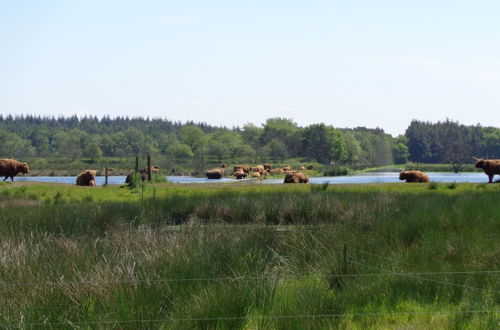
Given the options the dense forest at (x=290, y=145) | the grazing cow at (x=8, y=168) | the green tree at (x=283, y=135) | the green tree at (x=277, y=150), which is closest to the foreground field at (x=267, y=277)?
the grazing cow at (x=8, y=168)

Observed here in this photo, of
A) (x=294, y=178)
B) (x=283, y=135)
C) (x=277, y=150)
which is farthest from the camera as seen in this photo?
(x=283, y=135)

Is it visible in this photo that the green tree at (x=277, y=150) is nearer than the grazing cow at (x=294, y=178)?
No

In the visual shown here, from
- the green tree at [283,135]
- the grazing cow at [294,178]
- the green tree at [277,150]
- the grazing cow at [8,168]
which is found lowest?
the grazing cow at [294,178]

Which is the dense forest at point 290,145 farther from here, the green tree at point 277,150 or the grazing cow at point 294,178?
the grazing cow at point 294,178

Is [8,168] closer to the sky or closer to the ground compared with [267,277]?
closer to the sky

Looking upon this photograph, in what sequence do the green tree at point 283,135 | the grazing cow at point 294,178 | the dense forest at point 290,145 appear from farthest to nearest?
the green tree at point 283,135
the dense forest at point 290,145
the grazing cow at point 294,178

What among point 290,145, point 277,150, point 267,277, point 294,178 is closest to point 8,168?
point 294,178

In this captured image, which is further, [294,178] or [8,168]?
[294,178]

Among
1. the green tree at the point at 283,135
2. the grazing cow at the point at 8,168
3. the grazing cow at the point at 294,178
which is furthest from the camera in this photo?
the green tree at the point at 283,135

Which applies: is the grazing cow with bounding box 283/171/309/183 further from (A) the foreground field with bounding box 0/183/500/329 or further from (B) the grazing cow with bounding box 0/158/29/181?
(A) the foreground field with bounding box 0/183/500/329

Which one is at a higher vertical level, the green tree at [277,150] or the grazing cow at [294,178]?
the green tree at [277,150]

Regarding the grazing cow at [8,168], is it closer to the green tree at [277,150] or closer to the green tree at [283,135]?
the green tree at [277,150]

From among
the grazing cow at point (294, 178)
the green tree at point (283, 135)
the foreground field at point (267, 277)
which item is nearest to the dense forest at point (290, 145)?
the green tree at point (283, 135)

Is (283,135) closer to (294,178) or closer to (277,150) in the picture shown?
(277,150)
